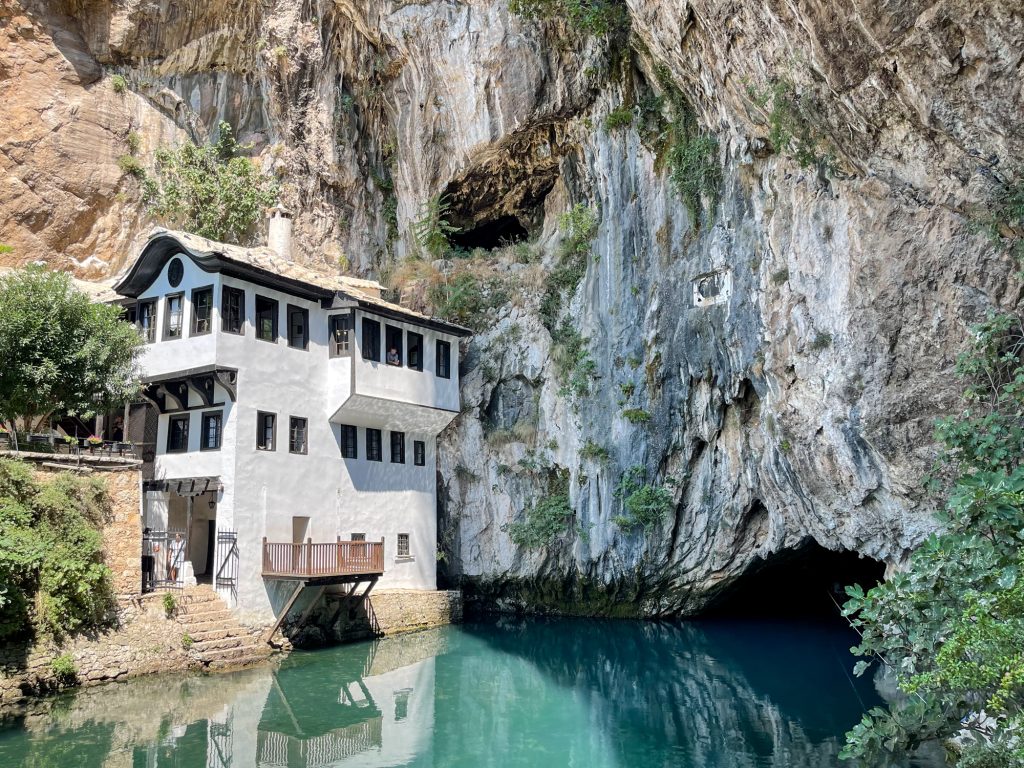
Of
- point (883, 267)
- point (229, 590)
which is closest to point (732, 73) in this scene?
point (883, 267)

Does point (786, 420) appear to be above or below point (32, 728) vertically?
above

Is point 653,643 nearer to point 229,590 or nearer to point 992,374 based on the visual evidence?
point 229,590

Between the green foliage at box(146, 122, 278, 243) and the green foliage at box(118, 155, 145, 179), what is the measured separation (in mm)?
652

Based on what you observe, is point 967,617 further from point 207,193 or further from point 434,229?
→ point 207,193

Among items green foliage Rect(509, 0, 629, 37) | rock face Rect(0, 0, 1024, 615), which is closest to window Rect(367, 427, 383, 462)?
rock face Rect(0, 0, 1024, 615)

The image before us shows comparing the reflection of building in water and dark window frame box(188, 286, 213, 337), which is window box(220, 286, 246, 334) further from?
the reflection of building in water

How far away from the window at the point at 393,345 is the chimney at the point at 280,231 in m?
7.05

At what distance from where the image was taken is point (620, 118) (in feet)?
89.7

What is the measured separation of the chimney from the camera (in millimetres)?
31672

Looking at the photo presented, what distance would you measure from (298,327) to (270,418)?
9.56ft

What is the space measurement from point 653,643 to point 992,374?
13.7m

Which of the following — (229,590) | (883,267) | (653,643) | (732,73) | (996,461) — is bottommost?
(653,643)

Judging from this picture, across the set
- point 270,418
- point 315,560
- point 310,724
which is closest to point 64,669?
point 310,724

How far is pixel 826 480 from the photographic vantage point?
18.5 meters
